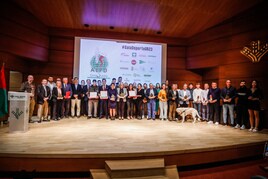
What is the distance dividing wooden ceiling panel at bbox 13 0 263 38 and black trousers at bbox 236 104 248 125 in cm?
332

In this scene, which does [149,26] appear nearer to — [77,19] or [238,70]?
[77,19]

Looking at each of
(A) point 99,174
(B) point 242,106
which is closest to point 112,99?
(A) point 99,174

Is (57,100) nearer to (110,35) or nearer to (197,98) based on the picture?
(110,35)

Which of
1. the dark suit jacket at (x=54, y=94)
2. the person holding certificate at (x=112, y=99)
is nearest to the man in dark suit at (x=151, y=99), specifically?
the person holding certificate at (x=112, y=99)

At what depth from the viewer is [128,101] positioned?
7.10 m

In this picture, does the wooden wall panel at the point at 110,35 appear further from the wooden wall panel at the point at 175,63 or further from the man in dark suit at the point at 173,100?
the man in dark suit at the point at 173,100

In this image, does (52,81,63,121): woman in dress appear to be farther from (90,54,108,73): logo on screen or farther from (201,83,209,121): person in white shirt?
(201,83,209,121): person in white shirt

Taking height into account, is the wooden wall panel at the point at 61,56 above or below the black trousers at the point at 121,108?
above

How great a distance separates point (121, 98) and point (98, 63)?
2089mm

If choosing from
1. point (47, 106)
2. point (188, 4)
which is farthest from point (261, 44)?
point (47, 106)

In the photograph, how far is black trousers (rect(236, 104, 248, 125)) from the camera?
5.80 m

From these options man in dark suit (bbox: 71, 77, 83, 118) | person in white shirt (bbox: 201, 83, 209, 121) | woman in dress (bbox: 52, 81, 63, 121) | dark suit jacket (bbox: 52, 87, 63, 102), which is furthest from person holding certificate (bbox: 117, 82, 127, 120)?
person in white shirt (bbox: 201, 83, 209, 121)

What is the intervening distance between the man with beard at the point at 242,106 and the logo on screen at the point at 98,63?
517cm

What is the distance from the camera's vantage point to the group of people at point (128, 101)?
6234 mm
